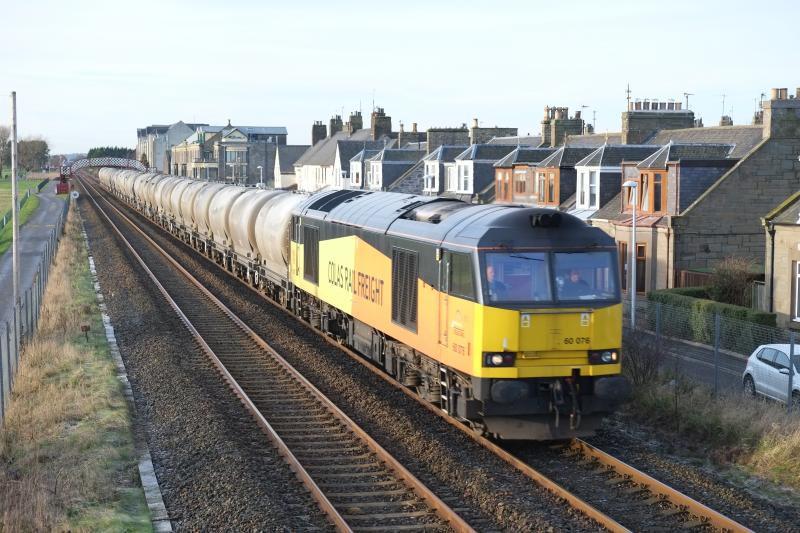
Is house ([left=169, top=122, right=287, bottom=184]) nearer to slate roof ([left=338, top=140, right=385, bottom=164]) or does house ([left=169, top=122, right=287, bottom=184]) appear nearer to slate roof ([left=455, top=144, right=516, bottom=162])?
slate roof ([left=338, top=140, right=385, bottom=164])

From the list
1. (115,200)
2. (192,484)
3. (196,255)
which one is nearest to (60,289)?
(196,255)

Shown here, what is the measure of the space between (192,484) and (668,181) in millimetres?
25662

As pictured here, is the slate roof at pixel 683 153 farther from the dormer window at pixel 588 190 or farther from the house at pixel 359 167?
the house at pixel 359 167

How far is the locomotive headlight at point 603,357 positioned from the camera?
14.0m

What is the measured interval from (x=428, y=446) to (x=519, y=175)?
31.3m

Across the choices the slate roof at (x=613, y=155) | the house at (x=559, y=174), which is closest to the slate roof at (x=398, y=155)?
the house at (x=559, y=174)

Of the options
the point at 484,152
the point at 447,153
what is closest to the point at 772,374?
the point at 484,152

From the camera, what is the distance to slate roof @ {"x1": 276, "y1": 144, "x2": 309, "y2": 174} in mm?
98375

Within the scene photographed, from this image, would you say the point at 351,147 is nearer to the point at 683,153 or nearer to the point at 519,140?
the point at 519,140

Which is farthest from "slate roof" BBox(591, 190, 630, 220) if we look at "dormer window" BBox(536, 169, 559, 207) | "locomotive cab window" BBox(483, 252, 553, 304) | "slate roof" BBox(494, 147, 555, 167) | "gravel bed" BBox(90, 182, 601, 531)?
"locomotive cab window" BBox(483, 252, 553, 304)

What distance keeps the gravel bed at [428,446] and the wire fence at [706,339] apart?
5.06 m

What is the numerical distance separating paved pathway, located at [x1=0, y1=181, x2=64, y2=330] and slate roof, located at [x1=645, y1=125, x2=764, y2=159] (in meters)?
25.0

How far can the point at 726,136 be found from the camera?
3825cm

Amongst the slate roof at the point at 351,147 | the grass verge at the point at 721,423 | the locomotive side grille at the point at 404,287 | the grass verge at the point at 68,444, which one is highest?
the slate roof at the point at 351,147
